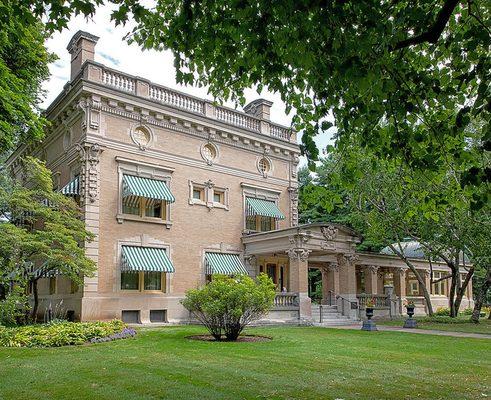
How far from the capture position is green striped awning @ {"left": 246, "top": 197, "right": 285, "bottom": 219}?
3006cm

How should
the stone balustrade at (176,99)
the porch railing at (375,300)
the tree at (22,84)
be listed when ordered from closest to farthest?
1. the tree at (22,84)
2. the stone balustrade at (176,99)
3. the porch railing at (375,300)

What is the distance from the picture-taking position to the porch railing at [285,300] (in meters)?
26.0

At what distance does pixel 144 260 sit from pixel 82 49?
36.4ft

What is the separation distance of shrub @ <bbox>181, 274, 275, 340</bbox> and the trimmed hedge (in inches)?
127

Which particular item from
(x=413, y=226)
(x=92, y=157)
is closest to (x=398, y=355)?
(x=92, y=157)

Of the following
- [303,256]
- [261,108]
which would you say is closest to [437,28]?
[303,256]

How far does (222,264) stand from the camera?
28.3 m

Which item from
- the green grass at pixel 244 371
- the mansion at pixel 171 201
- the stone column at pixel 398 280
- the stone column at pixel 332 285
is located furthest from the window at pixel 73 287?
the stone column at pixel 398 280

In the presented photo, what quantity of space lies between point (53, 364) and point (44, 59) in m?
16.5

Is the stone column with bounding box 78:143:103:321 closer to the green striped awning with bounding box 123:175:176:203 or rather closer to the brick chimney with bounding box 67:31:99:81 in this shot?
the green striped awning with bounding box 123:175:176:203

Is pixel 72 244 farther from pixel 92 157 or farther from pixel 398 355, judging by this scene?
pixel 398 355

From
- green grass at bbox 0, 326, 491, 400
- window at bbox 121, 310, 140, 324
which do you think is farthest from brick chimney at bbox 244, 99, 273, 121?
green grass at bbox 0, 326, 491, 400

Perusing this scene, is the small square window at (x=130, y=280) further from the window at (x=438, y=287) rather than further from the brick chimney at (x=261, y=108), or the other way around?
the window at (x=438, y=287)

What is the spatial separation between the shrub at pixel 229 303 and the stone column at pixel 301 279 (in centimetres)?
909
